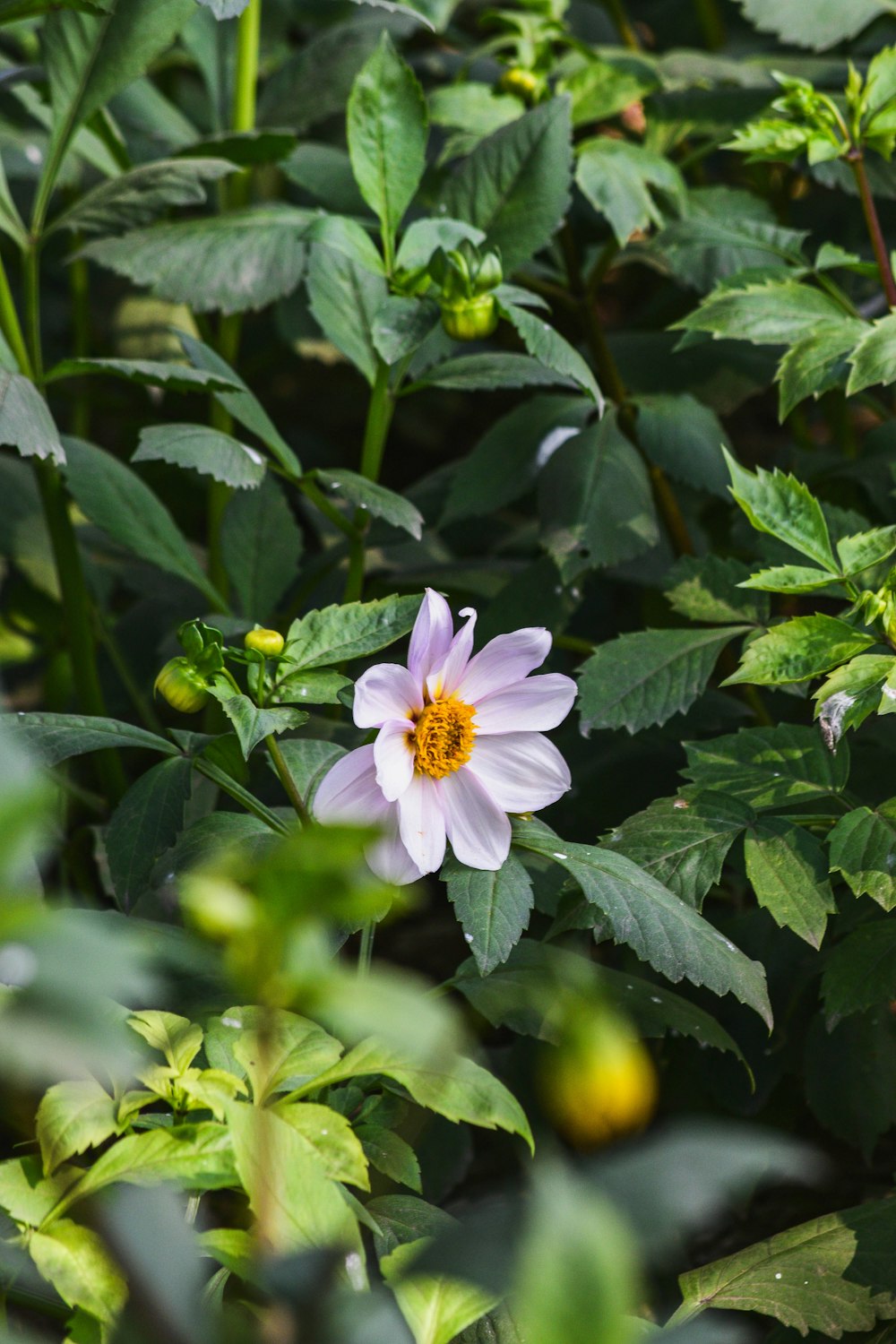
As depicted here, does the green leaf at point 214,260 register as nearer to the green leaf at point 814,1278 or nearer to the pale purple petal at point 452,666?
the pale purple petal at point 452,666

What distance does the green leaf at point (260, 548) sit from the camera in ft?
4.01

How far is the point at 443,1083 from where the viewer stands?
2.11 ft

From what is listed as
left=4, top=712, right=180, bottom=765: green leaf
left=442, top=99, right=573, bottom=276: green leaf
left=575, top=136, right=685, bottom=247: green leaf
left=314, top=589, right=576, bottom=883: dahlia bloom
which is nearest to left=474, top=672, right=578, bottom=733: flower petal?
left=314, top=589, right=576, bottom=883: dahlia bloom

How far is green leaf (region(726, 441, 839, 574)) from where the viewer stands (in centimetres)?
84

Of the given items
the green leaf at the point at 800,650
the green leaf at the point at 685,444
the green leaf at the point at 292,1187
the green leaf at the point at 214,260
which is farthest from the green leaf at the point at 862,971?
the green leaf at the point at 214,260

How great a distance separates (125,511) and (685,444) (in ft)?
1.82

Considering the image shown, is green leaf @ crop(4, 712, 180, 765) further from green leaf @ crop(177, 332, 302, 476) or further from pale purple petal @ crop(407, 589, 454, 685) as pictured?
green leaf @ crop(177, 332, 302, 476)

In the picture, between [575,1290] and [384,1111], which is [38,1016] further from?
[384,1111]

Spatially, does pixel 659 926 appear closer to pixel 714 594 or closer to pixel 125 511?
pixel 714 594

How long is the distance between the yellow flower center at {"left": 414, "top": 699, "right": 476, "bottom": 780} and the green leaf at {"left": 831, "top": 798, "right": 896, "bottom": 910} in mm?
248

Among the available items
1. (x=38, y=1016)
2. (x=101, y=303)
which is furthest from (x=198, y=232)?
(x=38, y=1016)

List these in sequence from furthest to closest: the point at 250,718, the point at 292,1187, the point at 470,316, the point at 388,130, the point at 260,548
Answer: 1. the point at 260,548
2. the point at 388,130
3. the point at 470,316
4. the point at 250,718
5. the point at 292,1187

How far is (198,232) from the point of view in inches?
48.8

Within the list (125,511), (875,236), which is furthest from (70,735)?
(875,236)
